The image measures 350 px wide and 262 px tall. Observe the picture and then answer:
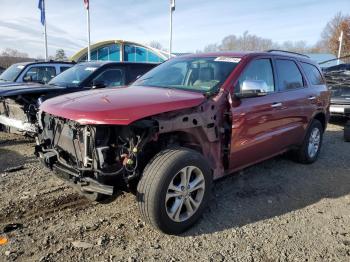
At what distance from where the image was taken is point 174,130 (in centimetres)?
341

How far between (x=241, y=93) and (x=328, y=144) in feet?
15.0

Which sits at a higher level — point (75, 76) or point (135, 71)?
point (135, 71)

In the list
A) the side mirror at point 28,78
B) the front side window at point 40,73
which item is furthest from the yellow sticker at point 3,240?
the front side window at point 40,73

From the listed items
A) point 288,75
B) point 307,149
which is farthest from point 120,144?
point 307,149

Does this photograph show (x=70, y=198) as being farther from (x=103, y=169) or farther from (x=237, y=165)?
(x=237, y=165)

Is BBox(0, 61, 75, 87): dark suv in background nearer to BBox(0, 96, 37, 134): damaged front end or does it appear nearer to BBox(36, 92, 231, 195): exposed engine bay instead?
BBox(0, 96, 37, 134): damaged front end

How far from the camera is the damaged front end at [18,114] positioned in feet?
20.0

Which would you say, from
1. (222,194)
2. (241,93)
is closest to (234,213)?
(222,194)

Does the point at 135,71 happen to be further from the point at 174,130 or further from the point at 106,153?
the point at 106,153

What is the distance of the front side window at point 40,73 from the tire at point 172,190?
21.7ft

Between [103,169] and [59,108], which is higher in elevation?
[59,108]

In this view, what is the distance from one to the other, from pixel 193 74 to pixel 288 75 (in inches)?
64.4

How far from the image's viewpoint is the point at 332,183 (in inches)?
204

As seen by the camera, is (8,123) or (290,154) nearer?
(290,154)
